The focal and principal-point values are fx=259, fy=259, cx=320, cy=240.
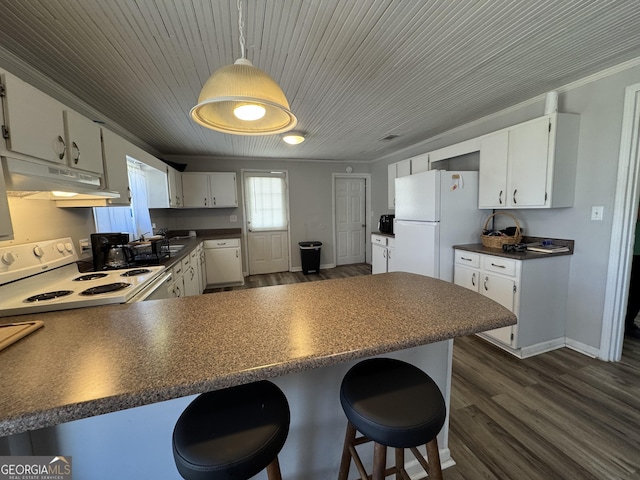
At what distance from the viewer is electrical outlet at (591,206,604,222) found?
6.91 ft

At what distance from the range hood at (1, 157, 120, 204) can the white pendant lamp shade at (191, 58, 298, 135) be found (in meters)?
0.79

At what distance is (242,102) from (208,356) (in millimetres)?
872

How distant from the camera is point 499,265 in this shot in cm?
230

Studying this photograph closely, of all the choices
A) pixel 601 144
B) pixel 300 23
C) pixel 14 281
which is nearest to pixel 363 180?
pixel 601 144

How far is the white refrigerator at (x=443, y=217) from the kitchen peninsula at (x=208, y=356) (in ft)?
5.32

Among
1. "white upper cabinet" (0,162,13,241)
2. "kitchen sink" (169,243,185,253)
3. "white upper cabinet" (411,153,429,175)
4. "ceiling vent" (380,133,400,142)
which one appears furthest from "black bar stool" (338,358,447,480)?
"ceiling vent" (380,133,400,142)

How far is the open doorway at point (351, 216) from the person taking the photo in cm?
555

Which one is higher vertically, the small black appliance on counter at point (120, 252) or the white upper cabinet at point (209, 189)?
the white upper cabinet at point (209, 189)

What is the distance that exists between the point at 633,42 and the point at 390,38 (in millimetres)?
1615

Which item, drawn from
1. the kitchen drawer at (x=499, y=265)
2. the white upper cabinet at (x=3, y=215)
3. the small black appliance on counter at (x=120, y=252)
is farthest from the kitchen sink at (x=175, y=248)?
the kitchen drawer at (x=499, y=265)

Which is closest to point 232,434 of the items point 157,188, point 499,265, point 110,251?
point 110,251

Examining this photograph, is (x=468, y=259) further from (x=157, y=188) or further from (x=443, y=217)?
(x=157, y=188)

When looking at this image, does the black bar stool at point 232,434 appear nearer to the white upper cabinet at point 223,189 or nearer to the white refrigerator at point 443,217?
the white refrigerator at point 443,217

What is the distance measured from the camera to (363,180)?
5.68 metres
